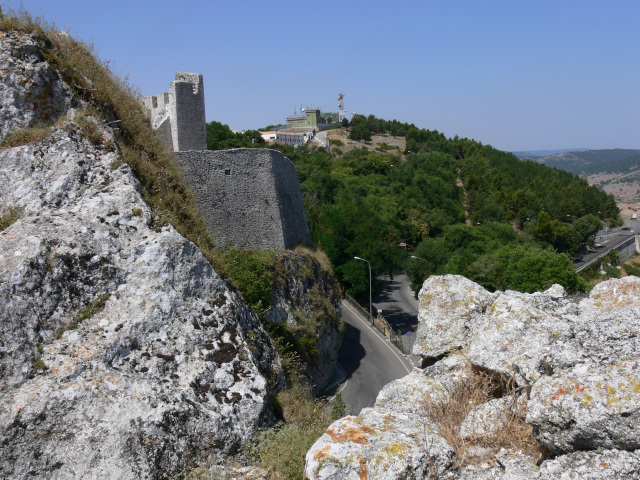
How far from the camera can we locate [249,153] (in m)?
22.4

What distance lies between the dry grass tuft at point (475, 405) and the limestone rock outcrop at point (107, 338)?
2.27m

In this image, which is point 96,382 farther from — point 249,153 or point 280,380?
point 249,153

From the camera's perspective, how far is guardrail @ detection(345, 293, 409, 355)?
30047mm

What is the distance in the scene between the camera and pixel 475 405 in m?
5.62

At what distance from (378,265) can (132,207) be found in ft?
99.1

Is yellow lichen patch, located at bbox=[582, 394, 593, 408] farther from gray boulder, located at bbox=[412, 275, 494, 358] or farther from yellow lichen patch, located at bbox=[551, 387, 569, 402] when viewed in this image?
gray boulder, located at bbox=[412, 275, 494, 358]

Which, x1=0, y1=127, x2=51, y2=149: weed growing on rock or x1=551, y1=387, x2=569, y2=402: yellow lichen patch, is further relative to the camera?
x1=0, y1=127, x2=51, y2=149: weed growing on rock

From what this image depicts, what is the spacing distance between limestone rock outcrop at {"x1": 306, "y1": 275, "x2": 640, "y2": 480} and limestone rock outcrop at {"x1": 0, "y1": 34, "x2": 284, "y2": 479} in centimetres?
188

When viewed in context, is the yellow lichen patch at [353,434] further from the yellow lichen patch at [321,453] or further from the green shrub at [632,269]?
the green shrub at [632,269]

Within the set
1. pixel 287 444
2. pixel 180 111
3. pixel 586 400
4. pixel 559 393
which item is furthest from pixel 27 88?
pixel 180 111

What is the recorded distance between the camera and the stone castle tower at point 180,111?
2303cm

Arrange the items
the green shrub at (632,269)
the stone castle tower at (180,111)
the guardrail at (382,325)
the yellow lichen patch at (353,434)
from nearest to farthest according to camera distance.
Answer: the yellow lichen patch at (353,434), the stone castle tower at (180,111), the guardrail at (382,325), the green shrub at (632,269)

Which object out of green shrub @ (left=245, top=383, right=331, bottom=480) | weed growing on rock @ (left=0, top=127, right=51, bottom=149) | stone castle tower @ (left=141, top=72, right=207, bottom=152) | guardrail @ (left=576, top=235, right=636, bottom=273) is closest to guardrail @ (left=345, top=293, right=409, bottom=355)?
stone castle tower @ (left=141, top=72, right=207, bottom=152)

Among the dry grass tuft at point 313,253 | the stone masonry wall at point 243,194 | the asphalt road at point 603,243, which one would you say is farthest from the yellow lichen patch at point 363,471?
the asphalt road at point 603,243
